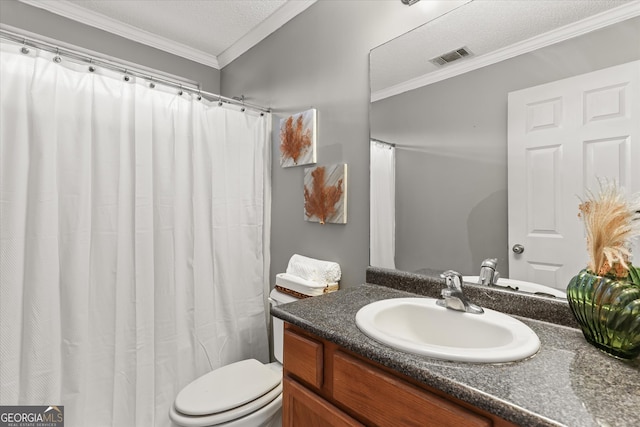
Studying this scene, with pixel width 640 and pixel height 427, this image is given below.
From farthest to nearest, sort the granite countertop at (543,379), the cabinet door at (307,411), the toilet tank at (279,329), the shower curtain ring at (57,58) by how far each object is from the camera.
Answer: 1. the toilet tank at (279,329)
2. the shower curtain ring at (57,58)
3. the cabinet door at (307,411)
4. the granite countertop at (543,379)

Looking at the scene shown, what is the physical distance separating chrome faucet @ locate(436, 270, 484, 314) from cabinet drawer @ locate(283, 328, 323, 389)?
45cm

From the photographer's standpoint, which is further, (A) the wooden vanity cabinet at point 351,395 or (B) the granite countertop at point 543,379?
(A) the wooden vanity cabinet at point 351,395

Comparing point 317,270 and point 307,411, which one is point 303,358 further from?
point 317,270

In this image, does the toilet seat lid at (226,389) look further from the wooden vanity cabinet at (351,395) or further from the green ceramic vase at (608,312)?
the green ceramic vase at (608,312)

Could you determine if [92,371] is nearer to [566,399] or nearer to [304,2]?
[566,399]

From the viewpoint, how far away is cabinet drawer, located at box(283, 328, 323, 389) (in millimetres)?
901

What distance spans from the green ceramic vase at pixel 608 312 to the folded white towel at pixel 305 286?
1.00 metres

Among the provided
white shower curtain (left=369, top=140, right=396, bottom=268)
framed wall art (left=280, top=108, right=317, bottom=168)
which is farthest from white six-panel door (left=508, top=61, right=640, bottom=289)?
framed wall art (left=280, top=108, right=317, bottom=168)

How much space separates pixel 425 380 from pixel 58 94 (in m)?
1.81

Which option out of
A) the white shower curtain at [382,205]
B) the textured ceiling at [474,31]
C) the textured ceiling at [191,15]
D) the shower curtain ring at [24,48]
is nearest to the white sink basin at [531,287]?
the white shower curtain at [382,205]

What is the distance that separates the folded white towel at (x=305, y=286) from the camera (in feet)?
5.07

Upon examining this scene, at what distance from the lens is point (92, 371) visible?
147 cm

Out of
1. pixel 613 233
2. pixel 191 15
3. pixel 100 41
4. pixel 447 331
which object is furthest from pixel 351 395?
pixel 100 41

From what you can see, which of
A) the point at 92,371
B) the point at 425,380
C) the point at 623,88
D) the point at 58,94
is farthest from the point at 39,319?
the point at 623,88
